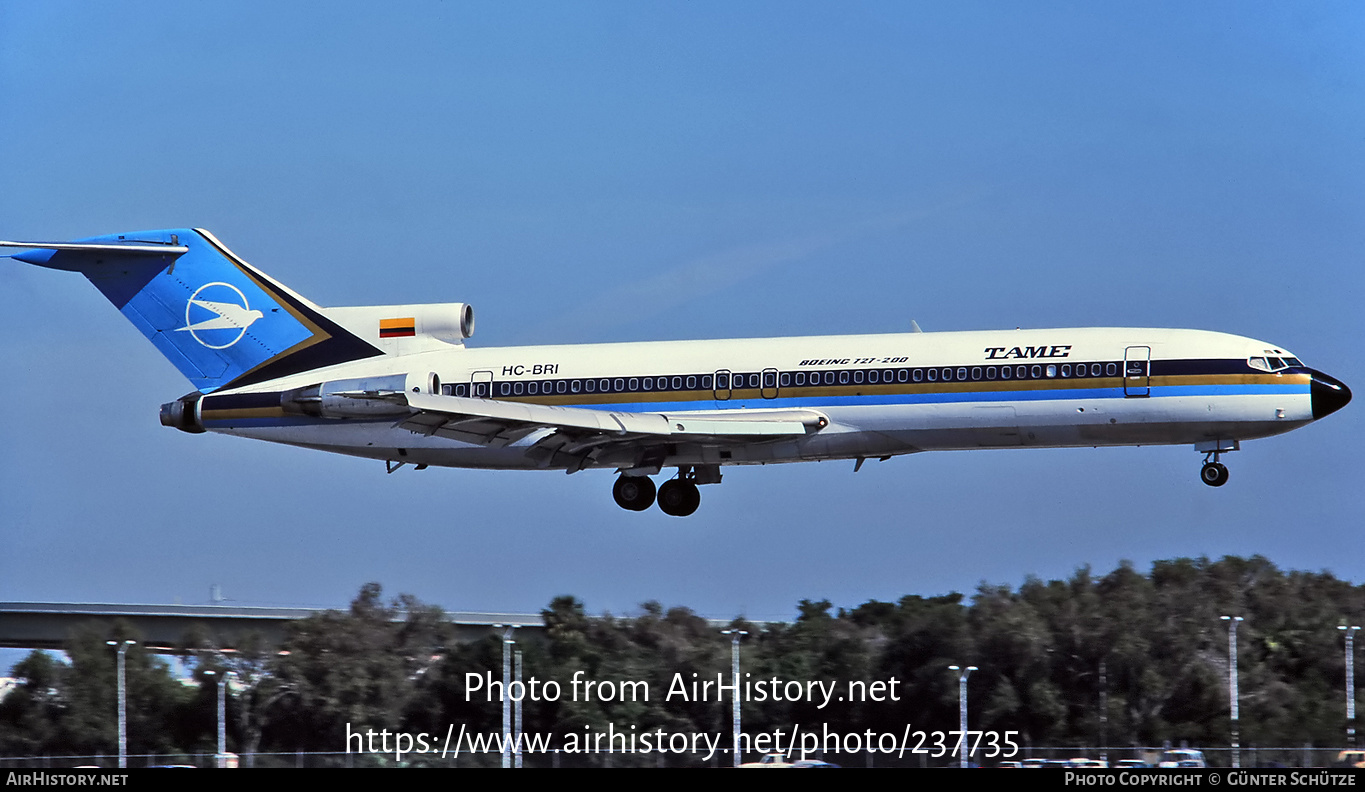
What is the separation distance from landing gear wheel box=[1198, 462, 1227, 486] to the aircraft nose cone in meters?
2.22

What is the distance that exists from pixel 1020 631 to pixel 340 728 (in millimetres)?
19264

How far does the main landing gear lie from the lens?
1572 inches

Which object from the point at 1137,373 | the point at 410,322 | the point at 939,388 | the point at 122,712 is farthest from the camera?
the point at 122,712

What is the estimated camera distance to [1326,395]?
115 ft

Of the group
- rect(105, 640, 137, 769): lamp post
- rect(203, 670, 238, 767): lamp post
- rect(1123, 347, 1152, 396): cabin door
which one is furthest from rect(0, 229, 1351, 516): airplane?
rect(203, 670, 238, 767): lamp post

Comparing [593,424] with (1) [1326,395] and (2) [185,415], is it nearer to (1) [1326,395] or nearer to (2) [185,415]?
(2) [185,415]

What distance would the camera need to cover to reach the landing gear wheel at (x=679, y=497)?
3994 centimetres

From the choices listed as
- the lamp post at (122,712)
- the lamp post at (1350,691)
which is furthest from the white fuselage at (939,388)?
the lamp post at (122,712)

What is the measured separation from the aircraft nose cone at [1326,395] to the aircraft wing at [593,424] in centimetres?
1000

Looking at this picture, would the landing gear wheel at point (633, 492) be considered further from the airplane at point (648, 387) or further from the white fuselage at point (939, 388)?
the white fuselage at point (939, 388)

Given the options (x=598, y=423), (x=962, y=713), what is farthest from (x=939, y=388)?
(x=962, y=713)

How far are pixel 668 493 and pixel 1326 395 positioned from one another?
1458cm
